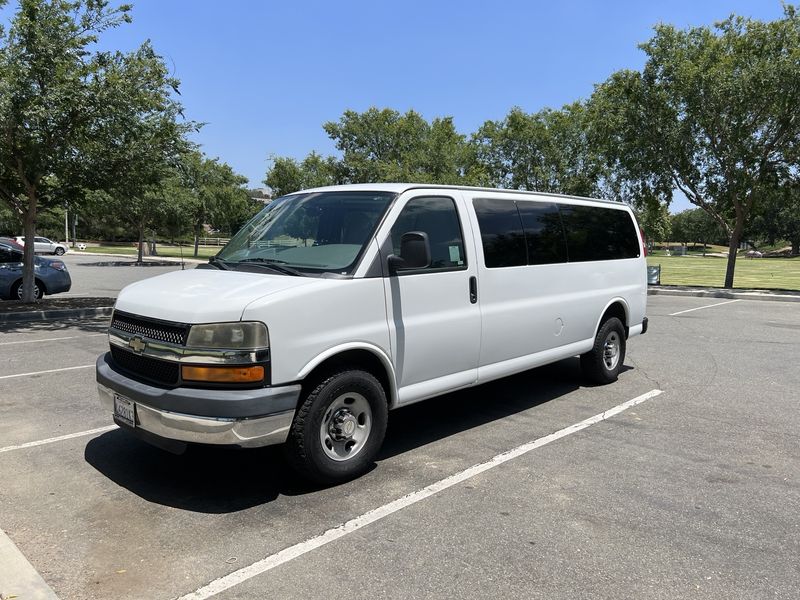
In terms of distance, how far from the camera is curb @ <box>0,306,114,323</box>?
12.3m

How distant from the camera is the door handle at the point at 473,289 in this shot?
16.1 feet

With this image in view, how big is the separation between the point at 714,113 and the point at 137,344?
2188 cm

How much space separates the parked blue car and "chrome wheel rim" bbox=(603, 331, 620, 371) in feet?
43.7

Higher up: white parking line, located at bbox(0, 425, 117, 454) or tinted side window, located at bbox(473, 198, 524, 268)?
tinted side window, located at bbox(473, 198, 524, 268)

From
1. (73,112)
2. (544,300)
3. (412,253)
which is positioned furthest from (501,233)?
(73,112)

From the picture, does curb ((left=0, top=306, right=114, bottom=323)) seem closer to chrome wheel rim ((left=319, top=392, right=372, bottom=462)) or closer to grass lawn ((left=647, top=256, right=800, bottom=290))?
chrome wheel rim ((left=319, top=392, right=372, bottom=462))

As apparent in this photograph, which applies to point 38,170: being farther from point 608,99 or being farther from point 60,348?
point 608,99

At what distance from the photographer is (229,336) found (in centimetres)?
360

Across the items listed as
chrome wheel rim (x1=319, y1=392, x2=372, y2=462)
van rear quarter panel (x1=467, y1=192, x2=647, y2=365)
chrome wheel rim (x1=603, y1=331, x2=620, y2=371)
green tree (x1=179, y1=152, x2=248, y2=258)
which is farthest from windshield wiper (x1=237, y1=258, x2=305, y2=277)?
green tree (x1=179, y1=152, x2=248, y2=258)

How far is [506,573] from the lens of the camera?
309 centimetres

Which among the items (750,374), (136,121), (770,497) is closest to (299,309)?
(770,497)

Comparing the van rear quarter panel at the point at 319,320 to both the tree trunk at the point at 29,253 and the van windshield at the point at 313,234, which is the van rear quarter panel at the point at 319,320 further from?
the tree trunk at the point at 29,253

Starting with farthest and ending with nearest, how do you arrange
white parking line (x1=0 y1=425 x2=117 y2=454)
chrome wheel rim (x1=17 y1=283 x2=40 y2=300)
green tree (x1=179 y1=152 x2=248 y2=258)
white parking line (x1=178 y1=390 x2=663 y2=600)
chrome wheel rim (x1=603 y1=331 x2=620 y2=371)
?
green tree (x1=179 y1=152 x2=248 y2=258)
chrome wheel rim (x1=17 y1=283 x2=40 y2=300)
chrome wheel rim (x1=603 y1=331 x2=620 y2=371)
white parking line (x1=0 y1=425 x2=117 y2=454)
white parking line (x1=178 y1=390 x2=663 y2=600)

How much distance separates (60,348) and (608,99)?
21.2 m
